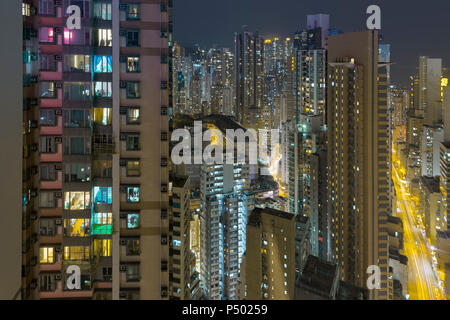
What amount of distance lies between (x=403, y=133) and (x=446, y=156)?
2.93 ft

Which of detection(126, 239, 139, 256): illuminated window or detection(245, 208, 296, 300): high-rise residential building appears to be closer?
detection(126, 239, 139, 256): illuminated window

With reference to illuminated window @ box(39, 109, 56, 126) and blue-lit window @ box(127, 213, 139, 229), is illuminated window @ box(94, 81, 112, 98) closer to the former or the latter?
illuminated window @ box(39, 109, 56, 126)

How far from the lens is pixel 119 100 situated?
7.45ft

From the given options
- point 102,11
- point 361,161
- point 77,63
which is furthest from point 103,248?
point 361,161

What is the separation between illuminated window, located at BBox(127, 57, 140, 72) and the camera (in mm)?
2264

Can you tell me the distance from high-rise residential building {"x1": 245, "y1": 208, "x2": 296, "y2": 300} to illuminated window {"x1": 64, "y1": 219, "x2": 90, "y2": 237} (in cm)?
184

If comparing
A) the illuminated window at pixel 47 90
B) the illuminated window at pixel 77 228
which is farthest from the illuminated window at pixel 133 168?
the illuminated window at pixel 47 90

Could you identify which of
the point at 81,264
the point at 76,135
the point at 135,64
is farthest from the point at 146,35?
the point at 81,264

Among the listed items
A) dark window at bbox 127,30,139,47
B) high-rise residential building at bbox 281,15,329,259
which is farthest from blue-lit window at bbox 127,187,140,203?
high-rise residential building at bbox 281,15,329,259

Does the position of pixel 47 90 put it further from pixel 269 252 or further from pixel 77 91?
pixel 269 252

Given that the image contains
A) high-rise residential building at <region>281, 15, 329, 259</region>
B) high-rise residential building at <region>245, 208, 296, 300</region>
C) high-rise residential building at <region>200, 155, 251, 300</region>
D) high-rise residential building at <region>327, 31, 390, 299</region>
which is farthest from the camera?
high-rise residential building at <region>200, 155, 251, 300</region>

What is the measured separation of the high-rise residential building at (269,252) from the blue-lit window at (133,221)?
159 centimetres
